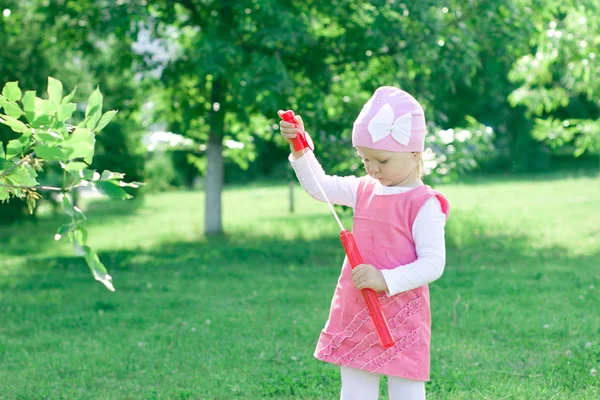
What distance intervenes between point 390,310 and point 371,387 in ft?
1.08

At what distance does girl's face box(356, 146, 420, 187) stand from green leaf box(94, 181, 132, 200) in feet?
3.11

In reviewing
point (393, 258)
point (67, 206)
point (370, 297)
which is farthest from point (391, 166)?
point (67, 206)

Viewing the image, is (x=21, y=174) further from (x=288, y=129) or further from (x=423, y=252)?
(x=423, y=252)

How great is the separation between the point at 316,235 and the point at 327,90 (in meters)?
2.49

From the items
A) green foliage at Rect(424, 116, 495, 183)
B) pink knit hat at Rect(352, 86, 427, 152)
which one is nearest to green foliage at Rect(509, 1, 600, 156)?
green foliage at Rect(424, 116, 495, 183)

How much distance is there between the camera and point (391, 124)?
2.88 meters

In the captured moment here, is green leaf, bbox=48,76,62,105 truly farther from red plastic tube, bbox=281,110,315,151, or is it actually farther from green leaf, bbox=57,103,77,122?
red plastic tube, bbox=281,110,315,151

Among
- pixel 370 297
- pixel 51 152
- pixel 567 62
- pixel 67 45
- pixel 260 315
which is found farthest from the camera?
pixel 67 45

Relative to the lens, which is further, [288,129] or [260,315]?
[260,315]

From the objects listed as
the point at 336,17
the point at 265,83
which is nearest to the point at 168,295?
the point at 265,83

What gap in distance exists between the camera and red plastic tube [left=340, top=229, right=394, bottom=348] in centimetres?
279

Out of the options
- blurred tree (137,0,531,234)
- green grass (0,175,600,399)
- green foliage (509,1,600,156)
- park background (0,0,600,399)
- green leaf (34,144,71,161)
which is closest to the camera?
green leaf (34,144,71,161)

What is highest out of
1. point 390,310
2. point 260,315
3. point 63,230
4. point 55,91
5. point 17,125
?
point 55,91

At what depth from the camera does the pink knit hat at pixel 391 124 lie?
2.88m
